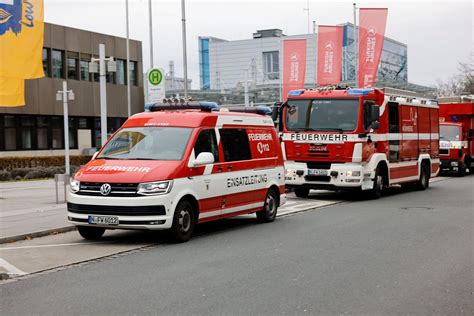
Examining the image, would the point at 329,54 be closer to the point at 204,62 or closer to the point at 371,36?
the point at 371,36

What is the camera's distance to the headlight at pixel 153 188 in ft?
35.0

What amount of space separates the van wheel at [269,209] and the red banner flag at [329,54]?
77.0 feet

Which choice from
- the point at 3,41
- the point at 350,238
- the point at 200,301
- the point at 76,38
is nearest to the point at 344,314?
the point at 200,301

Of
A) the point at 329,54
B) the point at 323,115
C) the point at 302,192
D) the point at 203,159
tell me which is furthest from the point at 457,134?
the point at 203,159

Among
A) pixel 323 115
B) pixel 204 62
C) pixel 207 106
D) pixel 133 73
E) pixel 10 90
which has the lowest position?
pixel 323 115

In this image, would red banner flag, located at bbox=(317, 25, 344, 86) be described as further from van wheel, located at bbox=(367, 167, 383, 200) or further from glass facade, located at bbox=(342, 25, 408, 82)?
glass facade, located at bbox=(342, 25, 408, 82)

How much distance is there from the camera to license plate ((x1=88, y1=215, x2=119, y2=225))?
10.7 meters

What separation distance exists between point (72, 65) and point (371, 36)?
63.0 feet

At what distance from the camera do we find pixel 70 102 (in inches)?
1689

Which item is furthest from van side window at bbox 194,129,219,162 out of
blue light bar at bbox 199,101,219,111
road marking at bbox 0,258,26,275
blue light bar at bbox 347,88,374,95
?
blue light bar at bbox 347,88,374,95

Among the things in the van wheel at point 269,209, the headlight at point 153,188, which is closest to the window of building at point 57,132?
the van wheel at point 269,209

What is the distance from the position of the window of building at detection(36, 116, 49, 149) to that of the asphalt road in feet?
98.4

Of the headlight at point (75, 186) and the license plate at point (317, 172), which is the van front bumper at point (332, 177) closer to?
the license plate at point (317, 172)

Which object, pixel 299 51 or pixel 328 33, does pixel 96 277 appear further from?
pixel 299 51
